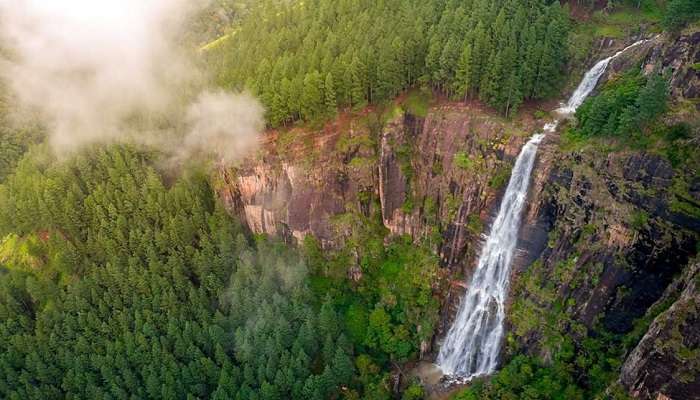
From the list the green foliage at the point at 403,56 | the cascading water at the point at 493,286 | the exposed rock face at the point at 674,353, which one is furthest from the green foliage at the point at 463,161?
the exposed rock face at the point at 674,353

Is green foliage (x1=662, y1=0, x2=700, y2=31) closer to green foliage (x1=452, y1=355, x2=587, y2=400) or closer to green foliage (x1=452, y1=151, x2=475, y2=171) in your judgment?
green foliage (x1=452, y1=151, x2=475, y2=171)

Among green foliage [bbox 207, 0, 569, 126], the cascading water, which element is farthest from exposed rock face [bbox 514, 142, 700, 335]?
green foliage [bbox 207, 0, 569, 126]

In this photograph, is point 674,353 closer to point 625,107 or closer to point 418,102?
point 625,107

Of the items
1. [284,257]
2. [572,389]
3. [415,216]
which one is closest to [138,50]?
[284,257]

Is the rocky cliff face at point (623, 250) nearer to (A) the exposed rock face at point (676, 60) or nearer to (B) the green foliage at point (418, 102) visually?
(A) the exposed rock face at point (676, 60)

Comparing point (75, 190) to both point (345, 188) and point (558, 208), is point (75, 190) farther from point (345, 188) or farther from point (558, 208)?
point (558, 208)

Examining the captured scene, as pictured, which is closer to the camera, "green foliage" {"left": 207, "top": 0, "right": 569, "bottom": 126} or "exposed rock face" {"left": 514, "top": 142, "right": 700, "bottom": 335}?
"exposed rock face" {"left": 514, "top": 142, "right": 700, "bottom": 335}
